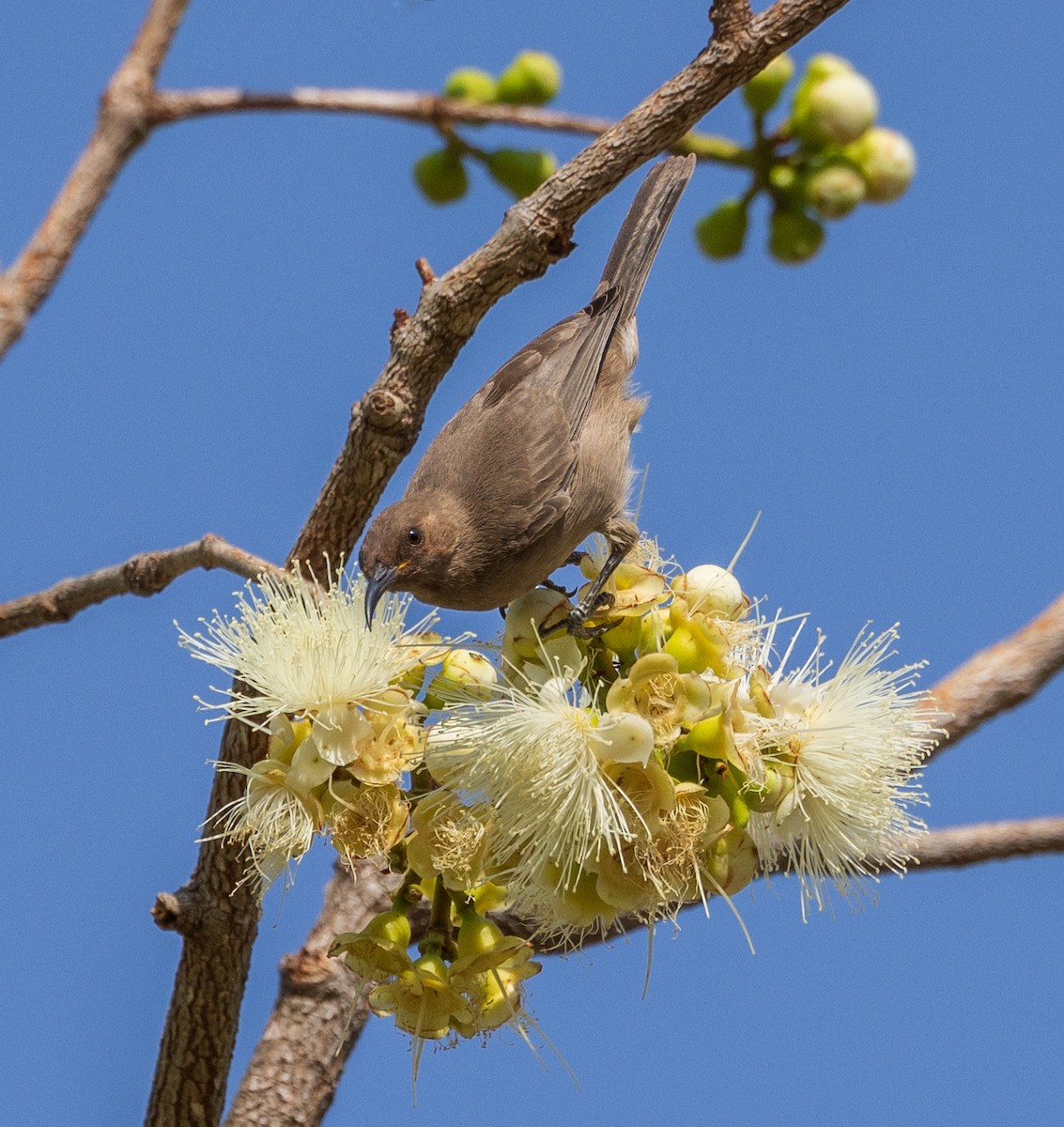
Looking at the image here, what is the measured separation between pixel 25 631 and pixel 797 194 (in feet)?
11.1

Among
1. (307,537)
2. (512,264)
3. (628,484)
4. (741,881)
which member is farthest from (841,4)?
(741,881)

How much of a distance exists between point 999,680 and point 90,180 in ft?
11.7

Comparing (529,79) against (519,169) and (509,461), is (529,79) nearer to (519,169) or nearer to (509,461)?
(519,169)

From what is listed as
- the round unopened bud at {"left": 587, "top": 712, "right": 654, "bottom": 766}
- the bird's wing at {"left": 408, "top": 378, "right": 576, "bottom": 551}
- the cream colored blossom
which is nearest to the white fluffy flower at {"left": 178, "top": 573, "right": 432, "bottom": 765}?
the cream colored blossom

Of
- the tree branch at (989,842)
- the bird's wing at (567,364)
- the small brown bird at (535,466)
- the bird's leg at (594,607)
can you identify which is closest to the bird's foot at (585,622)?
the bird's leg at (594,607)

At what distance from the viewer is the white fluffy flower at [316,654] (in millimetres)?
3062

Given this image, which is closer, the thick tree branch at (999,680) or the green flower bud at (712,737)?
the green flower bud at (712,737)

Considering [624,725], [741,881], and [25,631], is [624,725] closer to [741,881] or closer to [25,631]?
[741,881]

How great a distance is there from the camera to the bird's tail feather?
5.34 metres

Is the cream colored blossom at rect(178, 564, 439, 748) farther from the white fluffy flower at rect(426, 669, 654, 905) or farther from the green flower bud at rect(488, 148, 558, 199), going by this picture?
the green flower bud at rect(488, 148, 558, 199)

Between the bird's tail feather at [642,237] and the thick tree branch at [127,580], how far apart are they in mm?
2155

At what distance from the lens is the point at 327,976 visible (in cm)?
445

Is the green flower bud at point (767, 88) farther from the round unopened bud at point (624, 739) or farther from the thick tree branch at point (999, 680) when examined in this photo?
the round unopened bud at point (624, 739)

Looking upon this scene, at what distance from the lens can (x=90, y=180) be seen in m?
4.74
